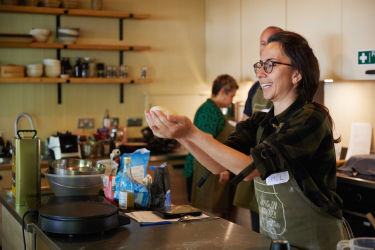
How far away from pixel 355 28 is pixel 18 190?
218 cm

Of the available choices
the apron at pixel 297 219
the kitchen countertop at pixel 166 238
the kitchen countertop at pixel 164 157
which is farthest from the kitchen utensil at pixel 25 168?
the kitchen countertop at pixel 164 157

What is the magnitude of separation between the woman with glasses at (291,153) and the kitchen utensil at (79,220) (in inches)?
13.4

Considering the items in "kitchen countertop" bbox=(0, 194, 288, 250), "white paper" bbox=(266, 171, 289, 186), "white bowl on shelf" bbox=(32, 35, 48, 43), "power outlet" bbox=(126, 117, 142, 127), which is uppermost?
"white bowl on shelf" bbox=(32, 35, 48, 43)

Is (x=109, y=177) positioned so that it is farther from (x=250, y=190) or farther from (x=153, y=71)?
(x=153, y=71)

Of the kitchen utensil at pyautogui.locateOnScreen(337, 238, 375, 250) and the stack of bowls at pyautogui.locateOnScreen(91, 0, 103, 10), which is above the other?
the stack of bowls at pyautogui.locateOnScreen(91, 0, 103, 10)

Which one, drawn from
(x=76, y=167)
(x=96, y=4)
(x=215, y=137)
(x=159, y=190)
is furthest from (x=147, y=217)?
(x=96, y=4)

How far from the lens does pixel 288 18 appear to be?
3234mm

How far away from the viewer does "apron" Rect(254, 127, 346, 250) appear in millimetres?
1378

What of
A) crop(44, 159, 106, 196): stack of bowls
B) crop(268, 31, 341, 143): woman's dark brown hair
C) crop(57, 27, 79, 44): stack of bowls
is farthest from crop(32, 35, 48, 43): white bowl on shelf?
crop(268, 31, 341, 143): woman's dark brown hair

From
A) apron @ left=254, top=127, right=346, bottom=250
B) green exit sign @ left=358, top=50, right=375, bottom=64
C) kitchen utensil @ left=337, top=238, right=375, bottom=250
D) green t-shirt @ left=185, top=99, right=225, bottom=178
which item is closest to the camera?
kitchen utensil @ left=337, top=238, right=375, bottom=250

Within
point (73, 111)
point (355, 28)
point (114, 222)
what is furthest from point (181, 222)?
point (73, 111)

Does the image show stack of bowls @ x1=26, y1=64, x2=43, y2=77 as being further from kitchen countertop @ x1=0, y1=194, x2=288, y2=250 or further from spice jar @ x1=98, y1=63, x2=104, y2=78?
kitchen countertop @ x1=0, y1=194, x2=288, y2=250

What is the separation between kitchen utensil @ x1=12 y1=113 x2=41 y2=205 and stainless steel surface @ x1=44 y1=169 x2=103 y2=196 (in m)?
0.09

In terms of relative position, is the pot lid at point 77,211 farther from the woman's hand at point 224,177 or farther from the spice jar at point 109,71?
the spice jar at point 109,71
